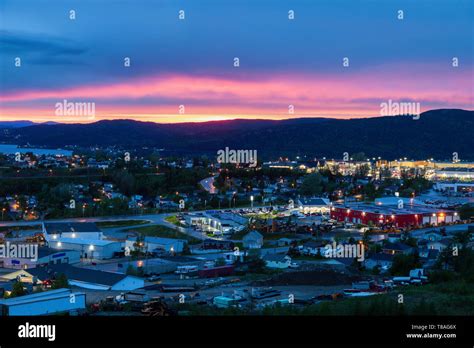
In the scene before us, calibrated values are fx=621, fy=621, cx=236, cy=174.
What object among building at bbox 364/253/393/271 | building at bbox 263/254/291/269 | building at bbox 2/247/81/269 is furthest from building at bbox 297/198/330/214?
building at bbox 2/247/81/269

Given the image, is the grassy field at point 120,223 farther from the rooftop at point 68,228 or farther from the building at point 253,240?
the building at point 253,240

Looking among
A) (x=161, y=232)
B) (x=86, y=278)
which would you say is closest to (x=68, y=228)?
(x=161, y=232)

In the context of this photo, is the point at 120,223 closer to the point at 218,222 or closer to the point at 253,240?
the point at 218,222

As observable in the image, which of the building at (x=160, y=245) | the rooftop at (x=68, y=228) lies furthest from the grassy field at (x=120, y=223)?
the building at (x=160, y=245)

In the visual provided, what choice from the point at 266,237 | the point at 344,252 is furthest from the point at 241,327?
the point at 266,237
